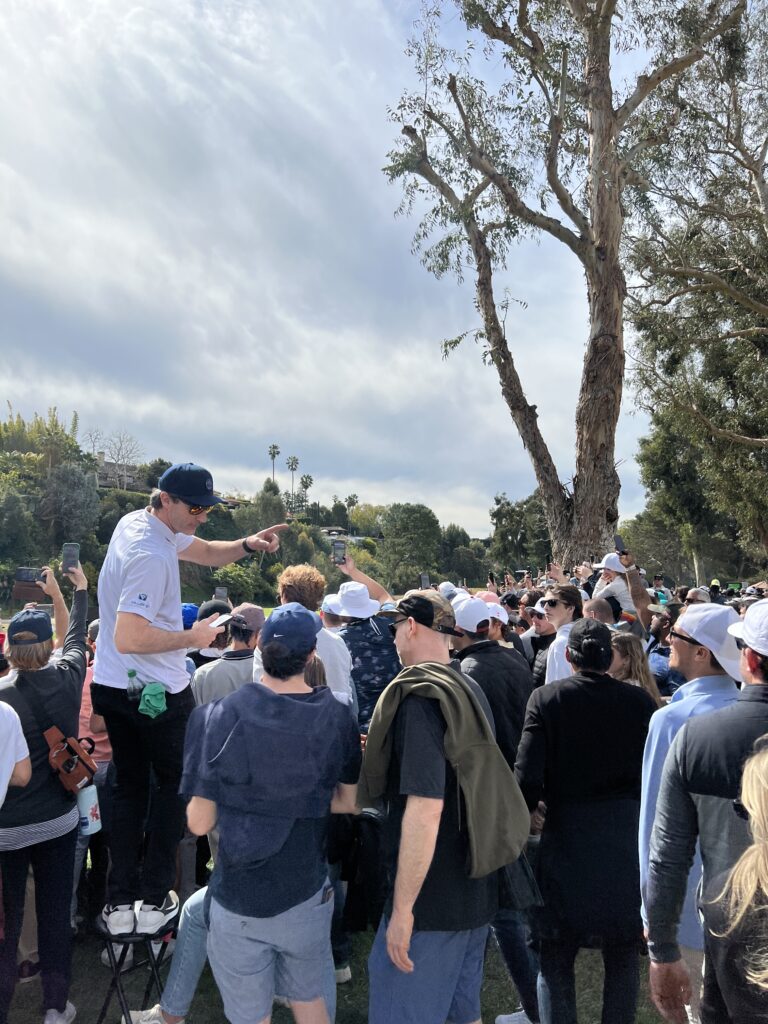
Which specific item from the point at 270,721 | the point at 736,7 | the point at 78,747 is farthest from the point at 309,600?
the point at 736,7

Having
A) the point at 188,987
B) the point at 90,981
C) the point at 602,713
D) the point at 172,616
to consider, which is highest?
the point at 172,616

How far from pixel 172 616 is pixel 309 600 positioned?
1004 millimetres

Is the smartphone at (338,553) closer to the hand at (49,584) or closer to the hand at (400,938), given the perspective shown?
the hand at (49,584)

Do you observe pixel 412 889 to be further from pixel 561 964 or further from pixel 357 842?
pixel 561 964

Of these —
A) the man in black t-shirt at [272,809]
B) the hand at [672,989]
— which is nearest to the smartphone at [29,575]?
the man in black t-shirt at [272,809]

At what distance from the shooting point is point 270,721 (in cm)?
245

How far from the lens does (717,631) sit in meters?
2.84

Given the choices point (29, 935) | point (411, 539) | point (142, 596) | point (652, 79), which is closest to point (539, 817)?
point (142, 596)

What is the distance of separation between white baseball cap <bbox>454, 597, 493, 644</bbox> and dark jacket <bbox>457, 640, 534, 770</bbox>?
122mm

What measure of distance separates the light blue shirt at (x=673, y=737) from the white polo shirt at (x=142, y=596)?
79.1 inches

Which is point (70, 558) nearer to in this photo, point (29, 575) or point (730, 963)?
point (29, 575)

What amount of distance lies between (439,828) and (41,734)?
1950 mm

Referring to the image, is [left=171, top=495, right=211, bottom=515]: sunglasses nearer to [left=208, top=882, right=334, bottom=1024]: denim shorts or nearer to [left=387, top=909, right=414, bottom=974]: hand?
[left=208, top=882, right=334, bottom=1024]: denim shorts

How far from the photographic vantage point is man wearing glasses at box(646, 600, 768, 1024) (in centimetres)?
225
